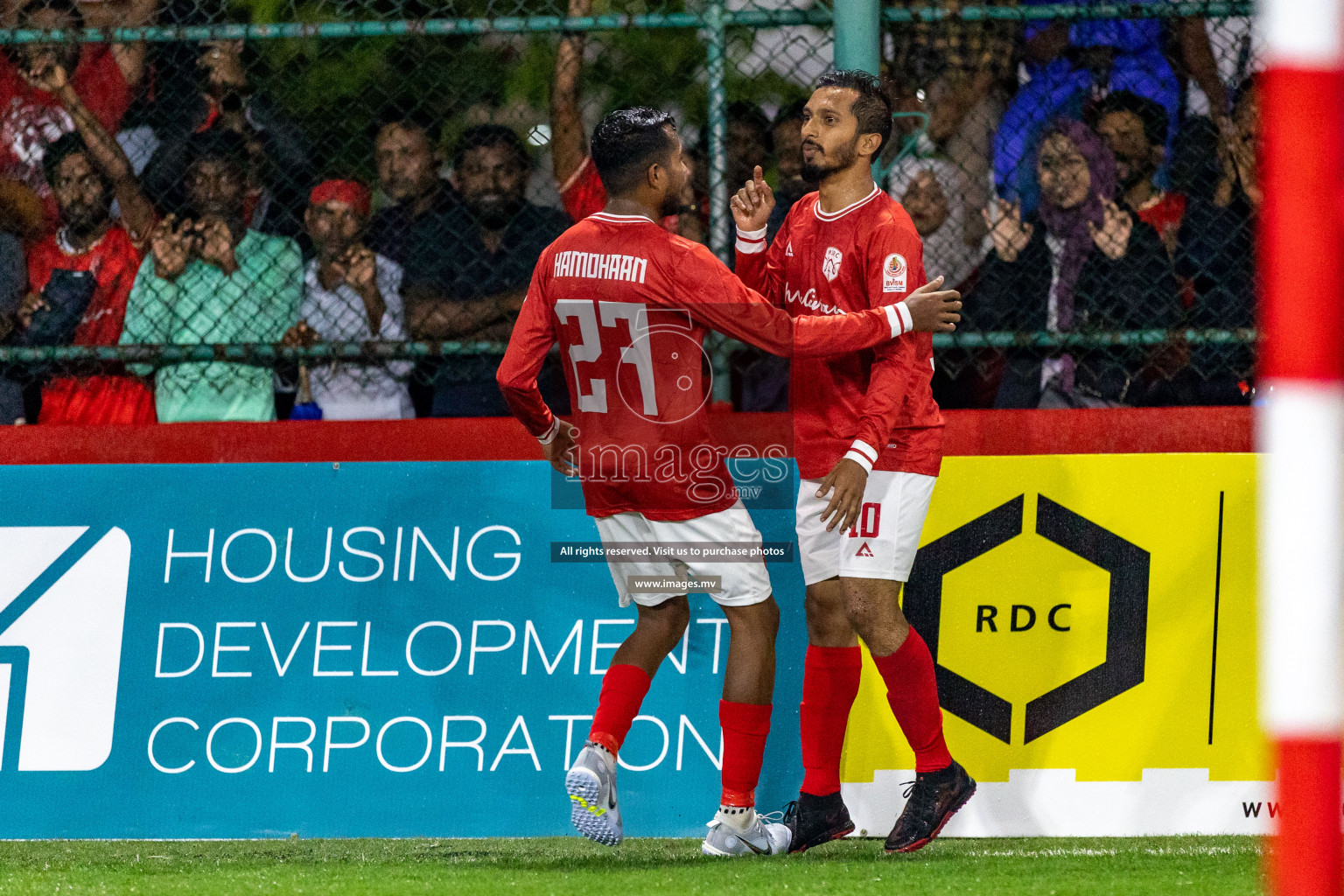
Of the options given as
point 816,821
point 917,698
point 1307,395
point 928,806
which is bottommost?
point 816,821

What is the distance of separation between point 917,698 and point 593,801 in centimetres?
87

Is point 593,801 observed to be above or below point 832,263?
below

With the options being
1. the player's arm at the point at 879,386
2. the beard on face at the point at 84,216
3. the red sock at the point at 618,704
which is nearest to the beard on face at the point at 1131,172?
the player's arm at the point at 879,386

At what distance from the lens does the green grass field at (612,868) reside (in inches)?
127

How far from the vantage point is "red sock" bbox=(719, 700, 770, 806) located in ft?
12.3

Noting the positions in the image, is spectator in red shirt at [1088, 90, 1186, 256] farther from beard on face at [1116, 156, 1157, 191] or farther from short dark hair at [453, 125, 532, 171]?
short dark hair at [453, 125, 532, 171]

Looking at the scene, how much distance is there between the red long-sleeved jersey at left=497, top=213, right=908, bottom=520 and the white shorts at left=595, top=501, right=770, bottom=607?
0.03 meters

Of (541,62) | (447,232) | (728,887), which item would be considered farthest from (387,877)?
(541,62)

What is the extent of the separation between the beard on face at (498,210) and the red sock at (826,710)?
179 centimetres

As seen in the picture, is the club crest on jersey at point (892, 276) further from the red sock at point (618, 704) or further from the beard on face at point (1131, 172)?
the beard on face at point (1131, 172)

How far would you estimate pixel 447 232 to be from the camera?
4.80 meters

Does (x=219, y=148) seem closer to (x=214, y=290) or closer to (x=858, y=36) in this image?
(x=214, y=290)

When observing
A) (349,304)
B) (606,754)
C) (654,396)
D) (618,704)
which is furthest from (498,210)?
(606,754)

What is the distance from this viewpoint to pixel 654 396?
371 centimetres
